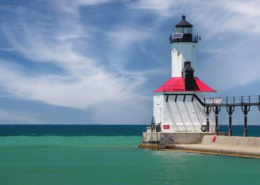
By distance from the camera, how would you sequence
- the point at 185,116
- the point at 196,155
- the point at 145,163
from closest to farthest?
the point at 145,163 < the point at 196,155 < the point at 185,116

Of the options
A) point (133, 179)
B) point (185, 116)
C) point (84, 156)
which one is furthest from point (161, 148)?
point (133, 179)

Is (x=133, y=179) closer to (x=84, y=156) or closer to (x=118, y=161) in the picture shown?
(x=118, y=161)

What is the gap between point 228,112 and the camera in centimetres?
4378

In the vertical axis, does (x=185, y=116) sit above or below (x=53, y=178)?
above

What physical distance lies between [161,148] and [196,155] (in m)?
6.21

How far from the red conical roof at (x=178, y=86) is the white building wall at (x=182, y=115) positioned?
78 centimetres

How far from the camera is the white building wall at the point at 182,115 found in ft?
153

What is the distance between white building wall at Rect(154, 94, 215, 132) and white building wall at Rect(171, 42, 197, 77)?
3479mm

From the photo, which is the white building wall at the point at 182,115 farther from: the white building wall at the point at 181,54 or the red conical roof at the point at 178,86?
the white building wall at the point at 181,54

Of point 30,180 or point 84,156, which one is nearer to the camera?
point 30,180

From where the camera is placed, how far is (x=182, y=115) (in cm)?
4666

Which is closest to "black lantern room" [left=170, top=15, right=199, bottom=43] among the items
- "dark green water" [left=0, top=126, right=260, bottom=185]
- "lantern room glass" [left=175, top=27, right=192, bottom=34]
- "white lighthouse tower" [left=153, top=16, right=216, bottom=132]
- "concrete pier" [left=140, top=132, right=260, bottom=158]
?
"lantern room glass" [left=175, top=27, right=192, bottom=34]

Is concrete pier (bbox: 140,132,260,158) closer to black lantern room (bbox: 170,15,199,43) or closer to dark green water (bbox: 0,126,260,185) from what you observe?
dark green water (bbox: 0,126,260,185)

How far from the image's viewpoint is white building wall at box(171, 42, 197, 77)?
48875mm
